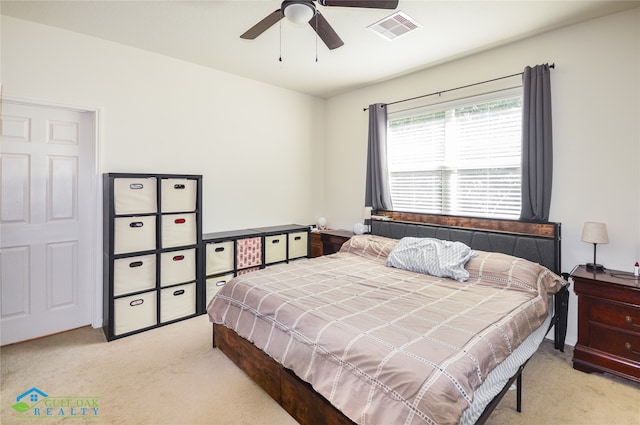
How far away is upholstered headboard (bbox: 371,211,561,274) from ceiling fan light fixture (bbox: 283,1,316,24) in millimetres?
2566

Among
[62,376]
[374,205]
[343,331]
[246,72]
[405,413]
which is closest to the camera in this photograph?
[405,413]

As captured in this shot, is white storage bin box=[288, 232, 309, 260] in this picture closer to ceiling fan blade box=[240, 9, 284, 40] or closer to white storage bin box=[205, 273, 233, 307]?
white storage bin box=[205, 273, 233, 307]

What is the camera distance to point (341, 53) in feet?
11.5

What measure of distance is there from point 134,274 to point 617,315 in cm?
418

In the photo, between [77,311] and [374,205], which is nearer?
[77,311]

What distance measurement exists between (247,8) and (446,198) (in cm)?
290

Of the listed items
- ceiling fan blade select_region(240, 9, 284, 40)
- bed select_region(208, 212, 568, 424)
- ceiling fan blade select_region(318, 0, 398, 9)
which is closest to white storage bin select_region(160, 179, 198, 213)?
bed select_region(208, 212, 568, 424)

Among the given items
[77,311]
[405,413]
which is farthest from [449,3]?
[77,311]

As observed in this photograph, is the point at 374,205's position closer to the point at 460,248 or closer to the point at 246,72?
the point at 460,248

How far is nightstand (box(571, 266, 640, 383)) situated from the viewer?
2340 mm

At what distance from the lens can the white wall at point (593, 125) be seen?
264cm

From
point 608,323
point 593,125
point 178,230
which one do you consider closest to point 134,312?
point 178,230

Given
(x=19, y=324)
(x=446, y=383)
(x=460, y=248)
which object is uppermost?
(x=460, y=248)

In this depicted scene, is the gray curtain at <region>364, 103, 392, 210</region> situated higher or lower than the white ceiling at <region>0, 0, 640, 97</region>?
lower
